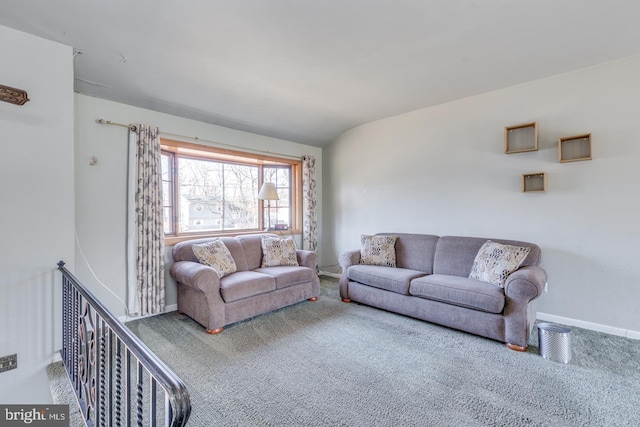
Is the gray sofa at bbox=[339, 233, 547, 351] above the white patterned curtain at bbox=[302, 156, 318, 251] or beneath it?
beneath

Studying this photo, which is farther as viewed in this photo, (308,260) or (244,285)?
(308,260)

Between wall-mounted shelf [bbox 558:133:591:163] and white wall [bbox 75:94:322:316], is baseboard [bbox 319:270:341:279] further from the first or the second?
wall-mounted shelf [bbox 558:133:591:163]

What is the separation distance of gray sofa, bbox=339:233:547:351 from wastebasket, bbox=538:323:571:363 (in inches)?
5.2

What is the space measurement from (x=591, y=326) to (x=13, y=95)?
17.6ft

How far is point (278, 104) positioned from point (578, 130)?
10.7 feet

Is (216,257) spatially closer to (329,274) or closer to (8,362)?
(8,362)

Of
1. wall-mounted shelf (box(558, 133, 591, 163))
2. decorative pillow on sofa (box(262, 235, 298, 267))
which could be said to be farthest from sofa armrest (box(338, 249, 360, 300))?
wall-mounted shelf (box(558, 133, 591, 163))

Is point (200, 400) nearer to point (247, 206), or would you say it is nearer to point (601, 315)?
point (247, 206)

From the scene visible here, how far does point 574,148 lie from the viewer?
9.94 feet

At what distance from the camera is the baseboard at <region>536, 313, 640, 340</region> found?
2738mm

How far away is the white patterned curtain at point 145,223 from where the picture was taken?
10.5 ft

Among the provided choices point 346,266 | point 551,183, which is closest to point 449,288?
point 346,266

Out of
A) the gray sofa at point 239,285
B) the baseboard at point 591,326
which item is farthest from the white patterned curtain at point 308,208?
the baseboard at point 591,326

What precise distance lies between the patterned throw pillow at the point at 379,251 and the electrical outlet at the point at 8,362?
3.33 metres
